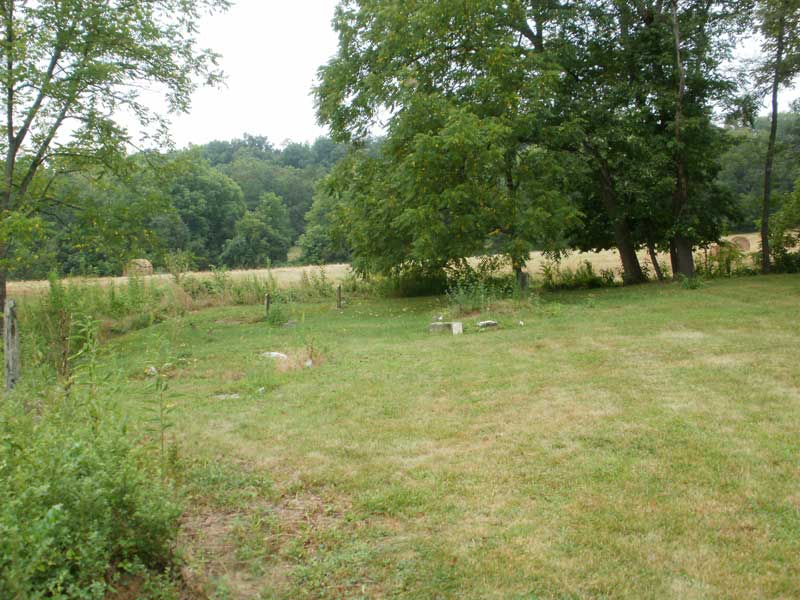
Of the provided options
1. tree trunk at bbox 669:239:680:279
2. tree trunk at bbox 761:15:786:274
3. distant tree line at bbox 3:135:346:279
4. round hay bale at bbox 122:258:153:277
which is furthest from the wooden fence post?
tree trunk at bbox 761:15:786:274

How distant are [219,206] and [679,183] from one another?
1821 inches

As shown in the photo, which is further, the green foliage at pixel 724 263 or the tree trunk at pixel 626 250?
the green foliage at pixel 724 263

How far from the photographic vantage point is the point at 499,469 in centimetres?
446

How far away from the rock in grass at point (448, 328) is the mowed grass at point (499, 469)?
1.53 meters

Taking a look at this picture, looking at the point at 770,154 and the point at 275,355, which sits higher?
the point at 770,154

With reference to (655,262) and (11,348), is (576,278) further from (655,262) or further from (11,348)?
(11,348)

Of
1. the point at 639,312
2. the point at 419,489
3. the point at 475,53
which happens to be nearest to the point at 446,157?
the point at 475,53

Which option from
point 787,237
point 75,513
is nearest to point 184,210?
point 787,237

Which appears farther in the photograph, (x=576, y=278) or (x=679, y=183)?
(x=576, y=278)

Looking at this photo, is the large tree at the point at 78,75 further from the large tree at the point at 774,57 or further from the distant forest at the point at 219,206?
the large tree at the point at 774,57

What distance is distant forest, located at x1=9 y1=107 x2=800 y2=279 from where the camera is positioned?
13.0 m

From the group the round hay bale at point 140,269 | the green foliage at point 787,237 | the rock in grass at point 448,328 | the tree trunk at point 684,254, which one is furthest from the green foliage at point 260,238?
the rock in grass at point 448,328

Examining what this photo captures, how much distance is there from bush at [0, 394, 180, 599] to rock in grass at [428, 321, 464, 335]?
769 cm

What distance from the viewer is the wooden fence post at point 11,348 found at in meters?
5.87
